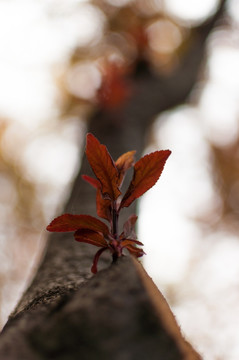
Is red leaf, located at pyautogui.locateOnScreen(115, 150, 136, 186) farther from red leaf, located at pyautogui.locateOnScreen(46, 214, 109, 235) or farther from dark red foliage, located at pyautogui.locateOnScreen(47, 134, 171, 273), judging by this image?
red leaf, located at pyautogui.locateOnScreen(46, 214, 109, 235)

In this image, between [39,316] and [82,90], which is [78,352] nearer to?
[39,316]

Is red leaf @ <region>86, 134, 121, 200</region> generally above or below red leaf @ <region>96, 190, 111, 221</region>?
above

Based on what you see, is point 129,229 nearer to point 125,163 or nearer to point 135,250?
point 135,250

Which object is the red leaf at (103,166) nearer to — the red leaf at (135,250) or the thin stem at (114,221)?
the thin stem at (114,221)

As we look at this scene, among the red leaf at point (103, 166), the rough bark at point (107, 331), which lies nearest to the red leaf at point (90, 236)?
the red leaf at point (103, 166)

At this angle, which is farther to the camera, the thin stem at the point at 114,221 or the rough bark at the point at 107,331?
the thin stem at the point at 114,221

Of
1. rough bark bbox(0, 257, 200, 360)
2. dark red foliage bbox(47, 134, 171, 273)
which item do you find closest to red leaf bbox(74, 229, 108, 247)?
dark red foliage bbox(47, 134, 171, 273)

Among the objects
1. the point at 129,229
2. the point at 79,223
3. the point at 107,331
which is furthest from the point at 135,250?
the point at 107,331

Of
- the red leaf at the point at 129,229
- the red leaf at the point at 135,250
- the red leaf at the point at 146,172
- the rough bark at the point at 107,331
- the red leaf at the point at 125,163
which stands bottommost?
the rough bark at the point at 107,331

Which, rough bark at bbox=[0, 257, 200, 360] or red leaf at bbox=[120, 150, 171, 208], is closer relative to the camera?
rough bark at bbox=[0, 257, 200, 360]
